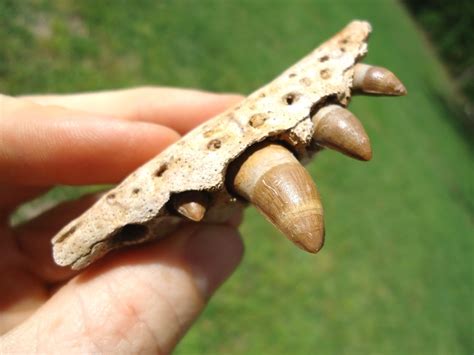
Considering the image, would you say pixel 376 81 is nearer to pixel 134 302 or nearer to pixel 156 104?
pixel 134 302

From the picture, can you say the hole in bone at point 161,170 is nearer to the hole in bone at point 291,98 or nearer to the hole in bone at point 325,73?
the hole in bone at point 291,98

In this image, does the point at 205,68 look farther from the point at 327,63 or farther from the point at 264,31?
the point at 327,63

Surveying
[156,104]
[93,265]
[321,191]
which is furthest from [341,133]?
[321,191]

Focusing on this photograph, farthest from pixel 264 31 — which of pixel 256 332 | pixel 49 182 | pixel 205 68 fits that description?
pixel 49 182

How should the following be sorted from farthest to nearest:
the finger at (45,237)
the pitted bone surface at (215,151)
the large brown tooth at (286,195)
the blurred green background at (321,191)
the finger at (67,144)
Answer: the blurred green background at (321,191)
the finger at (45,237)
the finger at (67,144)
the pitted bone surface at (215,151)
the large brown tooth at (286,195)

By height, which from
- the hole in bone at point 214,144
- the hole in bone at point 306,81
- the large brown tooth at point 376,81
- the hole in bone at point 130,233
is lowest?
the hole in bone at point 130,233

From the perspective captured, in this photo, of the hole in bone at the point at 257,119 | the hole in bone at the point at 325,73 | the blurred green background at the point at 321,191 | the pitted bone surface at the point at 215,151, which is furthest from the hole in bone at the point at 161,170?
the blurred green background at the point at 321,191
